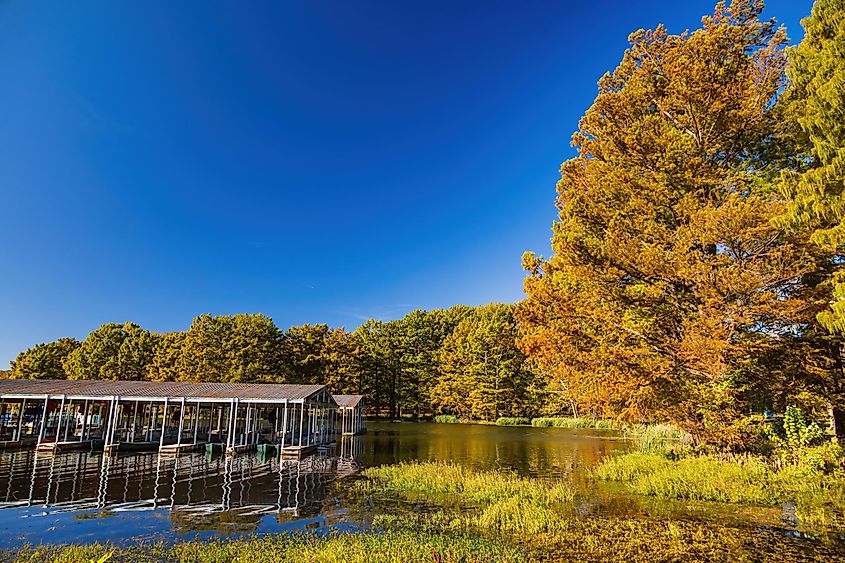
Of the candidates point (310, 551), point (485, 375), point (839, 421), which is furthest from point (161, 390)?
point (485, 375)

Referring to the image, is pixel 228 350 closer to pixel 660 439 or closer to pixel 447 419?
pixel 447 419

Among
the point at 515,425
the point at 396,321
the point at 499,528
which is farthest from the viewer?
the point at 396,321

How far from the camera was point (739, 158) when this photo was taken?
1856cm

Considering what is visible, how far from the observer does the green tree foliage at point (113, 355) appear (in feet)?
213

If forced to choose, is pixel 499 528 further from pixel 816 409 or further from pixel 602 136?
pixel 602 136

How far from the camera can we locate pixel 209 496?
53.8ft

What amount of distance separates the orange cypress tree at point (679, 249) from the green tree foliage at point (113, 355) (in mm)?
64985

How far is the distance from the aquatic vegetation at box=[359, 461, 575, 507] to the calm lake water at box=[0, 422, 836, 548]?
41.6 inches

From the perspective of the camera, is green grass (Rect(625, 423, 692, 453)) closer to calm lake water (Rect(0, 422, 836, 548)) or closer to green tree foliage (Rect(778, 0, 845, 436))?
calm lake water (Rect(0, 422, 836, 548))

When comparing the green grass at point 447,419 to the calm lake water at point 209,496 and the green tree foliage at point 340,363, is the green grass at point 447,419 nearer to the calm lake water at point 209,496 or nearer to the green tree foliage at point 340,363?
the green tree foliage at point 340,363

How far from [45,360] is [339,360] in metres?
43.1

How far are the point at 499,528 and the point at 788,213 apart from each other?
10934 millimetres

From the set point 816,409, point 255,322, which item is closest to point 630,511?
point 816,409

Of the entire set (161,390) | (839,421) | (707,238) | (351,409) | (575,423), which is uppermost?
(707,238)
